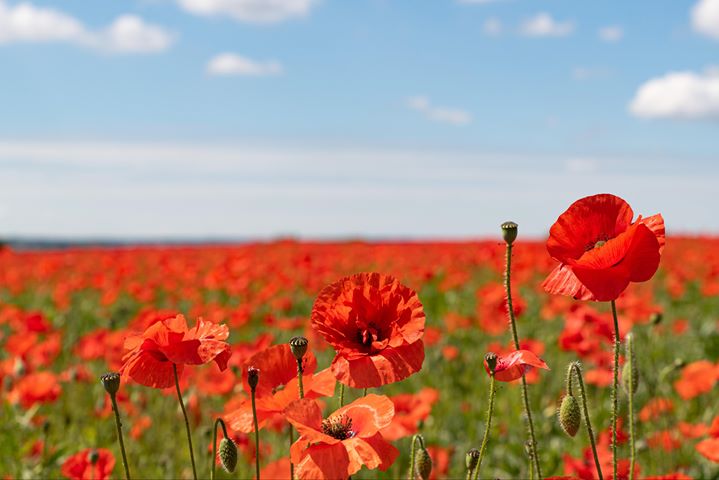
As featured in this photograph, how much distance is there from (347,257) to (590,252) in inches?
303

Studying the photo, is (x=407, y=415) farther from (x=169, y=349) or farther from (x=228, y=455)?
(x=169, y=349)

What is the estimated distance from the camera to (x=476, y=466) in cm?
129

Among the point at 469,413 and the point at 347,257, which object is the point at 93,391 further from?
the point at 347,257

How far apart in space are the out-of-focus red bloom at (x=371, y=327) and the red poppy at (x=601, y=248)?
25 centimetres

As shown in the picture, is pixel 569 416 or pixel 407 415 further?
pixel 407 415

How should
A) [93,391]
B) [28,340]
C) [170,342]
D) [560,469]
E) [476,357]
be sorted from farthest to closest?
1. [476,357]
2. [93,391]
3. [28,340]
4. [560,469]
5. [170,342]

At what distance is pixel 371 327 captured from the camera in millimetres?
1286

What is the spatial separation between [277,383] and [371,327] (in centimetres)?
26

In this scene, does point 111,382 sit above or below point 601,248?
below

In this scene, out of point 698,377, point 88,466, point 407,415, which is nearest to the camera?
point 88,466

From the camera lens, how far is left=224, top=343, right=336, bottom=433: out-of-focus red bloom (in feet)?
4.55

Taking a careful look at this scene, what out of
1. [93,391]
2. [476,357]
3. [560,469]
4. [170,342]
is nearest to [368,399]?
[170,342]

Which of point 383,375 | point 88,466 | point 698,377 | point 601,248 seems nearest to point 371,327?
point 383,375

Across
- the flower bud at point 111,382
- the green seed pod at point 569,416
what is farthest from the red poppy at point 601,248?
the flower bud at point 111,382
